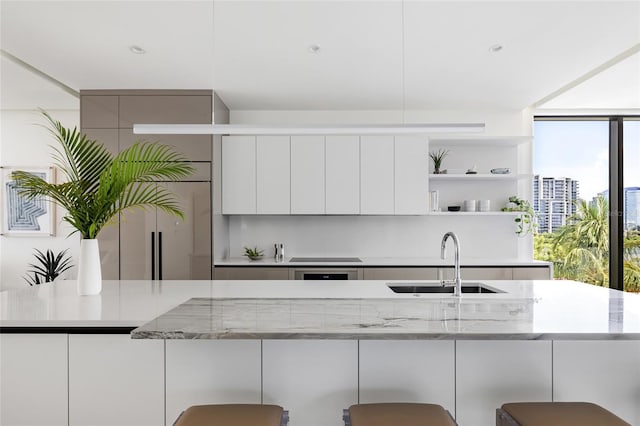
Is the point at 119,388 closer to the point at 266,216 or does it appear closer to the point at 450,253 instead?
the point at 266,216

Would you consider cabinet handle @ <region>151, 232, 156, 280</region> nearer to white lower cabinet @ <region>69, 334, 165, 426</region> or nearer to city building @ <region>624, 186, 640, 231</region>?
white lower cabinet @ <region>69, 334, 165, 426</region>

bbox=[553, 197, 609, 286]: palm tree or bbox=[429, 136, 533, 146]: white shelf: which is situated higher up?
bbox=[429, 136, 533, 146]: white shelf

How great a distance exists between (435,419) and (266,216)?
3.34m

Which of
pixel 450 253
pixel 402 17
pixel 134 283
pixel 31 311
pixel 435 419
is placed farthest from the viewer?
pixel 450 253

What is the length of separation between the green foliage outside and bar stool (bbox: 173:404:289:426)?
4.04 m

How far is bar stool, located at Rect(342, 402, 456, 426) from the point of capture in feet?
4.35

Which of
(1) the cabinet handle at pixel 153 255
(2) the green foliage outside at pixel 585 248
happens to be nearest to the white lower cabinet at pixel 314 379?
(1) the cabinet handle at pixel 153 255

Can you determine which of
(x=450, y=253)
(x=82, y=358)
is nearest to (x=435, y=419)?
(x=82, y=358)

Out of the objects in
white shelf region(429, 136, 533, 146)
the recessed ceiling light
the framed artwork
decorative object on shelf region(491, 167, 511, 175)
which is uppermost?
the recessed ceiling light

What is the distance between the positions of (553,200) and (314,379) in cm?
388

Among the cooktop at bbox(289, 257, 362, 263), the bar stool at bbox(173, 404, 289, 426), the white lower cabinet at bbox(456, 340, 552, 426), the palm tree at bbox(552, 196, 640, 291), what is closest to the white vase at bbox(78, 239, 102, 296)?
the bar stool at bbox(173, 404, 289, 426)

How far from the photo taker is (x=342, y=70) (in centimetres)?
330

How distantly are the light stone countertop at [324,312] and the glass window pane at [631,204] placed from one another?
8.82 ft

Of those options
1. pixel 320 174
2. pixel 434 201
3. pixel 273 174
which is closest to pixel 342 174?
pixel 320 174
